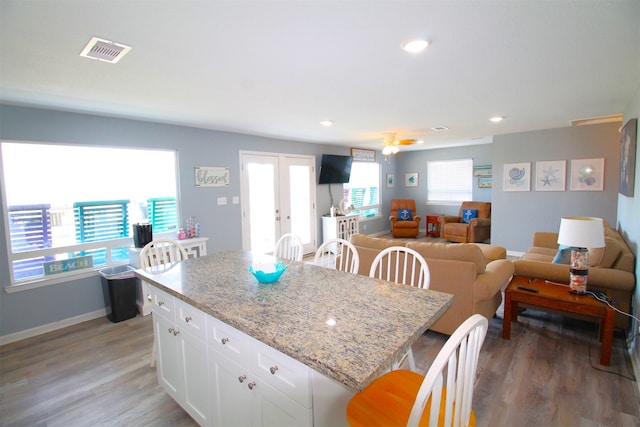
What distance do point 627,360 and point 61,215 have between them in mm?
5504

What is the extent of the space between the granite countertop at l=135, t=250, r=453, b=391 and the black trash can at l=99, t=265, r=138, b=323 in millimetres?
1640

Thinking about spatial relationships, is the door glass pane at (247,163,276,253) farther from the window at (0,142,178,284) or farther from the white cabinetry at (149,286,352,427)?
the white cabinetry at (149,286,352,427)

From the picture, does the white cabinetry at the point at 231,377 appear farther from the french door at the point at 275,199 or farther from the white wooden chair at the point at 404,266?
the french door at the point at 275,199

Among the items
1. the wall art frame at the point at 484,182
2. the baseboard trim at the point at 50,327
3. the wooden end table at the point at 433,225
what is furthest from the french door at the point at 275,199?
the wall art frame at the point at 484,182

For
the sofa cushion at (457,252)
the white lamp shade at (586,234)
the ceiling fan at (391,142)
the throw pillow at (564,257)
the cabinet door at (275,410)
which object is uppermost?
the ceiling fan at (391,142)

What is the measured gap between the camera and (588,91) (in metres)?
2.97

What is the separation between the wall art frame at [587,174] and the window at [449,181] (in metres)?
2.77

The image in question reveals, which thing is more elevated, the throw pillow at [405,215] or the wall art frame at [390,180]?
the wall art frame at [390,180]

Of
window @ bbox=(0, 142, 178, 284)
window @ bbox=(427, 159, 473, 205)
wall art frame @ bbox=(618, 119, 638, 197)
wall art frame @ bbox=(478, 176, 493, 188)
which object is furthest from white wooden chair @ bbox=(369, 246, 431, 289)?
window @ bbox=(427, 159, 473, 205)

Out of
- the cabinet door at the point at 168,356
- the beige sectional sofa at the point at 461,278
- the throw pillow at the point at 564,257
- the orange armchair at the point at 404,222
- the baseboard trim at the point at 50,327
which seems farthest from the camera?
the orange armchair at the point at 404,222

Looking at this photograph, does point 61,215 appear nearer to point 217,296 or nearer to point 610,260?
point 217,296

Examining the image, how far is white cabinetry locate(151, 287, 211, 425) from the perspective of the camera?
1.69m

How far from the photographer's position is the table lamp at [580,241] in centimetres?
249

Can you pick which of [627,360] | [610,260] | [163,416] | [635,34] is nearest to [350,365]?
[163,416]
